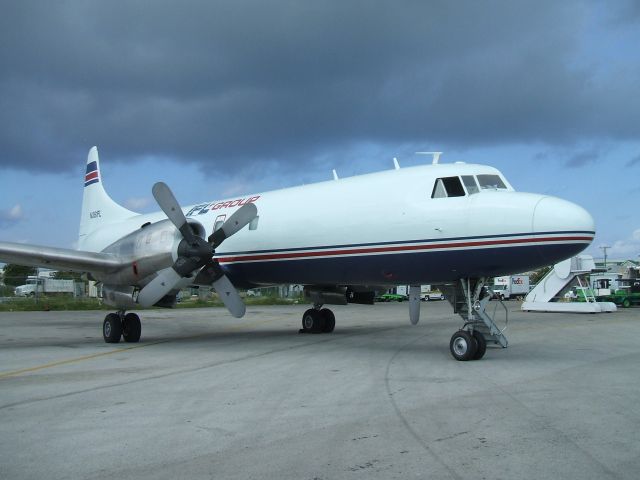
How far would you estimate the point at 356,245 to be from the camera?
13.7m

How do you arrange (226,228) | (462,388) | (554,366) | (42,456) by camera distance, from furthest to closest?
(226,228)
(554,366)
(462,388)
(42,456)

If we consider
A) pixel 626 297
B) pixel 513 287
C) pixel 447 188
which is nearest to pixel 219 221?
pixel 447 188

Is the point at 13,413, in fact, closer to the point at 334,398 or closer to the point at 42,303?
the point at 334,398

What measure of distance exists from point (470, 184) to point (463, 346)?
3291 mm

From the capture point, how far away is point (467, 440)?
6.07m

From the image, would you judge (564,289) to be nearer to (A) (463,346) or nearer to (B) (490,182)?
(B) (490,182)

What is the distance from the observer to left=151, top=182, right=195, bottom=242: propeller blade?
1471 centimetres

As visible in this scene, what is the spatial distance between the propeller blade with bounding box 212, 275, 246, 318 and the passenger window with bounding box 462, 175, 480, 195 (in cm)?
633

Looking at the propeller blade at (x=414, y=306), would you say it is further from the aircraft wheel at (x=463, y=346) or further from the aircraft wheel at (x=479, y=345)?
the aircraft wheel at (x=479, y=345)

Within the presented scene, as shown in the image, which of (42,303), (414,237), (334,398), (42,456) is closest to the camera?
(42,456)

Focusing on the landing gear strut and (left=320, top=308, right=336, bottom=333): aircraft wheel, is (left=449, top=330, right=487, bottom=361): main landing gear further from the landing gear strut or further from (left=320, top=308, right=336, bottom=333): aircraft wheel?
(left=320, top=308, right=336, bottom=333): aircraft wheel

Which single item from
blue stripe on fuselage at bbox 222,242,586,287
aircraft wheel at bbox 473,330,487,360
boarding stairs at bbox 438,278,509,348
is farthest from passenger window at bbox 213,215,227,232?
aircraft wheel at bbox 473,330,487,360

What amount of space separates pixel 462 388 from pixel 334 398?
1982 mm

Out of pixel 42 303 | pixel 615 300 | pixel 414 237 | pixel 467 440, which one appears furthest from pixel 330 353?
pixel 615 300
